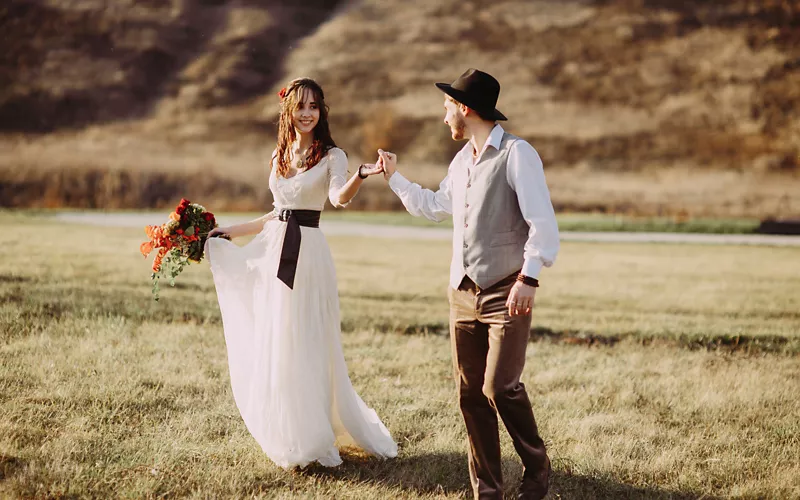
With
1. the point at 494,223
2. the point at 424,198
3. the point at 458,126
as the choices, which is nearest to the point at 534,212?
the point at 494,223

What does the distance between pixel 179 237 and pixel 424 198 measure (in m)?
1.40

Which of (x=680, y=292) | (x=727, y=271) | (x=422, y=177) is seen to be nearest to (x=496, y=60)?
(x=422, y=177)

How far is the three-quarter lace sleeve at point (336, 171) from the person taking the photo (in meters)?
3.79

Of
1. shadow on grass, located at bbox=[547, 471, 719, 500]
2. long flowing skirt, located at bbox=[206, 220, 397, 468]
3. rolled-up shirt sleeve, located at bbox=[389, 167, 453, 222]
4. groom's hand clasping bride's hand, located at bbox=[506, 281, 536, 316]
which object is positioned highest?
rolled-up shirt sleeve, located at bbox=[389, 167, 453, 222]

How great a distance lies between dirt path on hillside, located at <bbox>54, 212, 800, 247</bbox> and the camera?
17.6 meters

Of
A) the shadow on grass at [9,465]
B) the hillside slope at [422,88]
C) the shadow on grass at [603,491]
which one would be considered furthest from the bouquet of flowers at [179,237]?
the hillside slope at [422,88]

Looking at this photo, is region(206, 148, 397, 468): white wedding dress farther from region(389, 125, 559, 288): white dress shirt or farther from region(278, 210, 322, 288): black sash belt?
region(389, 125, 559, 288): white dress shirt

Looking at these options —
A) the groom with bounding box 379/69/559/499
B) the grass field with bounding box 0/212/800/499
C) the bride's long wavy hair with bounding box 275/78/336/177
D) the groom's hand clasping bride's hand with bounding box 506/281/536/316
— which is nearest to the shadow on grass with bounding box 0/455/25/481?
the grass field with bounding box 0/212/800/499

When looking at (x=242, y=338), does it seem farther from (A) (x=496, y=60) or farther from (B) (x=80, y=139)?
(A) (x=496, y=60)

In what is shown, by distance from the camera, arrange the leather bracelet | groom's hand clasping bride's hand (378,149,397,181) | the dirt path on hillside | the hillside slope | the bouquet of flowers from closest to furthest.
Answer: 1. the leather bracelet
2. groom's hand clasping bride's hand (378,149,397,181)
3. the bouquet of flowers
4. the hillside slope
5. the dirt path on hillside

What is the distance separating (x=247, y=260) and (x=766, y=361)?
5.60 m

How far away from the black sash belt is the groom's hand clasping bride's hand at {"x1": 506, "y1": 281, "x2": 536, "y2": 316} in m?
1.27

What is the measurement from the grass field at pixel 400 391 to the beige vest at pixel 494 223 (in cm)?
130

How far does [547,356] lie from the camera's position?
23.5 feet
